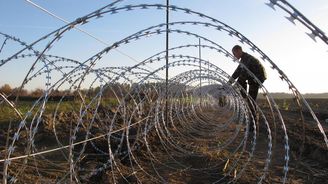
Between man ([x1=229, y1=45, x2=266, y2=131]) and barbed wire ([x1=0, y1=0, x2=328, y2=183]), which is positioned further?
man ([x1=229, y1=45, x2=266, y2=131])

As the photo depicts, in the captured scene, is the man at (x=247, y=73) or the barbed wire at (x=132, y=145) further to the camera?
the man at (x=247, y=73)

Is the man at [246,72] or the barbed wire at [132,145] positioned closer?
the barbed wire at [132,145]

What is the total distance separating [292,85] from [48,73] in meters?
3.40

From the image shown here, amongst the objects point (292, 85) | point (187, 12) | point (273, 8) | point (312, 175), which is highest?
point (187, 12)

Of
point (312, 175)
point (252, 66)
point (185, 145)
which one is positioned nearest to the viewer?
point (312, 175)

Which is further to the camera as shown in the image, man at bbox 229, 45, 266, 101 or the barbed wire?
man at bbox 229, 45, 266, 101

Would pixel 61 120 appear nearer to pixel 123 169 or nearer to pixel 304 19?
pixel 123 169

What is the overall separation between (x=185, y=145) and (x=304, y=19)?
8124mm

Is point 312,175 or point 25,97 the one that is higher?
point 25,97

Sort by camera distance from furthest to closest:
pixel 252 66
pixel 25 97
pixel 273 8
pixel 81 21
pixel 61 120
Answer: pixel 25 97
pixel 61 120
pixel 252 66
pixel 81 21
pixel 273 8

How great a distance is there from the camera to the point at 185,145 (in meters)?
10.6

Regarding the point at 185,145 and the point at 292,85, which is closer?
the point at 292,85

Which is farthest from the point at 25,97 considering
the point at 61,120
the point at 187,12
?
the point at 187,12

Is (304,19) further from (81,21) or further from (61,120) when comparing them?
(61,120)
